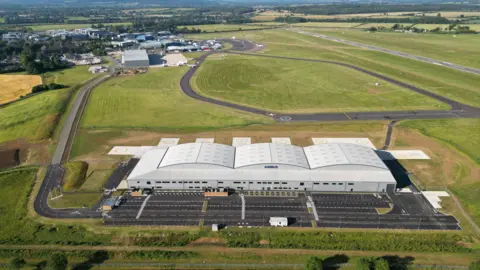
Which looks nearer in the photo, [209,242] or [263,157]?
[209,242]

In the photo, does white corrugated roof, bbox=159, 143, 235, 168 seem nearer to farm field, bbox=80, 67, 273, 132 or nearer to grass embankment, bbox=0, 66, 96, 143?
farm field, bbox=80, 67, 273, 132

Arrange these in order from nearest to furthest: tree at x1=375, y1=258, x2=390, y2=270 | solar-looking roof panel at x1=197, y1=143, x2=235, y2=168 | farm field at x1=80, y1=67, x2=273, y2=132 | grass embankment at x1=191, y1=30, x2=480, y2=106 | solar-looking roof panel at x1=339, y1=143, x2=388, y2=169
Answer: tree at x1=375, y1=258, x2=390, y2=270, solar-looking roof panel at x1=339, y1=143, x2=388, y2=169, solar-looking roof panel at x1=197, y1=143, x2=235, y2=168, farm field at x1=80, y1=67, x2=273, y2=132, grass embankment at x1=191, y1=30, x2=480, y2=106

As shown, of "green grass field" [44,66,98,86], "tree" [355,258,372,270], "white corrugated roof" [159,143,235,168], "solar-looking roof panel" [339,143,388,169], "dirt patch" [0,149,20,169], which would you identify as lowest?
"tree" [355,258,372,270]

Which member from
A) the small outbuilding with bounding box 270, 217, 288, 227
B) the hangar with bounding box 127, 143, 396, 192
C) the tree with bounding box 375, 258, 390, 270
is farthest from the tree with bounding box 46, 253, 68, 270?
the tree with bounding box 375, 258, 390, 270

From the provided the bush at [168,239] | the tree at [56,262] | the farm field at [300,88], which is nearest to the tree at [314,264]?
the bush at [168,239]

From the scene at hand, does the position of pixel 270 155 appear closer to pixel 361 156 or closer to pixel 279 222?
pixel 279 222

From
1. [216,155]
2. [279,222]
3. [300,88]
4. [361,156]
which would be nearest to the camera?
[279,222]

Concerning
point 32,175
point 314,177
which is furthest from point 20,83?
point 314,177

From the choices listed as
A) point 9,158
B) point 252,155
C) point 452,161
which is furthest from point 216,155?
point 452,161
